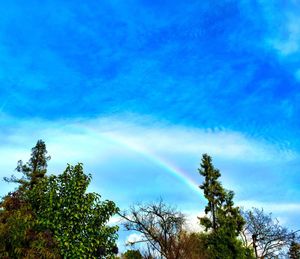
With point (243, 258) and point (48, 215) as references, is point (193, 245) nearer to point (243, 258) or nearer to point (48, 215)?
point (243, 258)

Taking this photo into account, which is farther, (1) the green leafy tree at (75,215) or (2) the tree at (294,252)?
(2) the tree at (294,252)

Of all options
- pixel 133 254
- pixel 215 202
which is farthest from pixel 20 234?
pixel 215 202

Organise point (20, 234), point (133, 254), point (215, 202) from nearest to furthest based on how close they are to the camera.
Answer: point (20, 234) < point (133, 254) < point (215, 202)

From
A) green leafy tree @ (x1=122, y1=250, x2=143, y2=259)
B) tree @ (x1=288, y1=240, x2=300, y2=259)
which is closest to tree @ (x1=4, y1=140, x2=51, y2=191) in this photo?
green leafy tree @ (x1=122, y1=250, x2=143, y2=259)

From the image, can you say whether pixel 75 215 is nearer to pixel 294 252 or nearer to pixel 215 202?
pixel 215 202

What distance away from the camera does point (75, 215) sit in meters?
13.1

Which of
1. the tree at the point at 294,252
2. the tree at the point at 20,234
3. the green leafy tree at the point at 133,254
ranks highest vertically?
the tree at the point at 294,252

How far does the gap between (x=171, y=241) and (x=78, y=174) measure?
17507 mm

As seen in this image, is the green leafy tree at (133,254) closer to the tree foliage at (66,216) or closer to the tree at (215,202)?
the tree at (215,202)

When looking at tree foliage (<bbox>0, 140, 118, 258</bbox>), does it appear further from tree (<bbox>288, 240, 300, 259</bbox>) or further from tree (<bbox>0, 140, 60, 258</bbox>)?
tree (<bbox>288, 240, 300, 259</bbox>)

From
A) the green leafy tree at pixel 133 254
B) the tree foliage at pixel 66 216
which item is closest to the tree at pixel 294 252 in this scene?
the green leafy tree at pixel 133 254

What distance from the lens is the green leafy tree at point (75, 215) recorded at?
12.9m

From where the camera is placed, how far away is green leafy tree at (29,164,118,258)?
1286cm

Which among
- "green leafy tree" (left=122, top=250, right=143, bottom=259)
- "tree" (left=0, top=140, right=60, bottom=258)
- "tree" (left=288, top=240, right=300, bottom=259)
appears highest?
"tree" (left=288, top=240, right=300, bottom=259)
